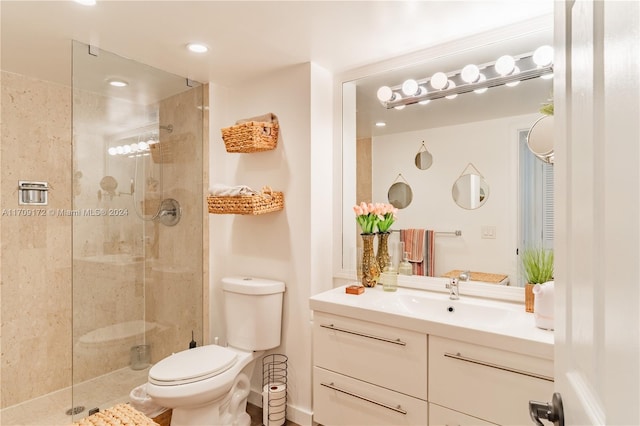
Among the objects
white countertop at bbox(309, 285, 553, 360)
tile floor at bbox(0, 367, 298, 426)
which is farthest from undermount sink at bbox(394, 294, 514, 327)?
tile floor at bbox(0, 367, 298, 426)

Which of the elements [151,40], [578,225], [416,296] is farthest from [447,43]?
[578,225]

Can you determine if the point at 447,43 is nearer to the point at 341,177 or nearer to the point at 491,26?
the point at 491,26

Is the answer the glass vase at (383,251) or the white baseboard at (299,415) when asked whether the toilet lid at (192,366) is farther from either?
the glass vase at (383,251)

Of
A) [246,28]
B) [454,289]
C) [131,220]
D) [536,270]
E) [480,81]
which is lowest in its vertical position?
[454,289]

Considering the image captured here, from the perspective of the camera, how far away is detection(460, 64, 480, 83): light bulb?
2.05 m

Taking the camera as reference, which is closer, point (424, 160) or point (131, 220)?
point (424, 160)

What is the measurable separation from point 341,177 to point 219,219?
3.29 feet

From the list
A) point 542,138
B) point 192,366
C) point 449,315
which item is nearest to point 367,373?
point 449,315

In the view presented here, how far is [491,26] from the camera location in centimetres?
194

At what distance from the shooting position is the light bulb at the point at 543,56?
5.84ft

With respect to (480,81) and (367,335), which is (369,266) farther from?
(480,81)

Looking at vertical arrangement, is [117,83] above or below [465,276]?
above

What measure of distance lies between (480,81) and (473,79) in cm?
5

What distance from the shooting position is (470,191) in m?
2.10
